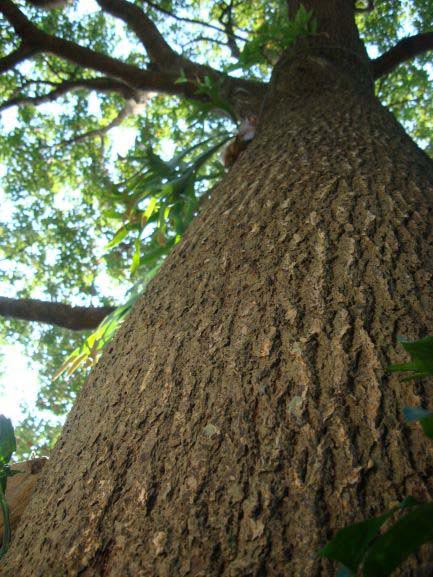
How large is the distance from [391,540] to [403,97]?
7144 millimetres

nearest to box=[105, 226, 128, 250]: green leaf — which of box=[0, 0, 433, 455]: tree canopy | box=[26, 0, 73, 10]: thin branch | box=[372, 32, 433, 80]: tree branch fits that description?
box=[0, 0, 433, 455]: tree canopy

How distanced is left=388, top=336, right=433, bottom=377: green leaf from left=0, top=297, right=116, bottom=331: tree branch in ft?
11.2

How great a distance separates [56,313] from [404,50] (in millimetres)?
4061

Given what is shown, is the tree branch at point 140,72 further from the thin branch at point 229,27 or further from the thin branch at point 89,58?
the thin branch at point 229,27

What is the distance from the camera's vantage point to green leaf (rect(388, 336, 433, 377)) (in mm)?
682

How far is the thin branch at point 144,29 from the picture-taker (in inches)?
173

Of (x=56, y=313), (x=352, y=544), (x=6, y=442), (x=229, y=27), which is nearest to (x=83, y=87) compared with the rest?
(x=56, y=313)

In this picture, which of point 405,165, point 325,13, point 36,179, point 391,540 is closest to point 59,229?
point 36,179

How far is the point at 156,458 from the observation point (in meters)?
0.78

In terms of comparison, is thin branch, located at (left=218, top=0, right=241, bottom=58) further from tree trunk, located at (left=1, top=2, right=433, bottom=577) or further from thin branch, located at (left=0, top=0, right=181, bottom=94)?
tree trunk, located at (left=1, top=2, right=433, bottom=577)

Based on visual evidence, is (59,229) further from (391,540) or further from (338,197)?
(391,540)

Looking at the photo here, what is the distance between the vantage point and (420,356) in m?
0.70

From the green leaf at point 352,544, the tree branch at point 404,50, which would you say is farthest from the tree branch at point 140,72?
the green leaf at point 352,544

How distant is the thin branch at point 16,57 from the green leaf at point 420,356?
4.23 meters
